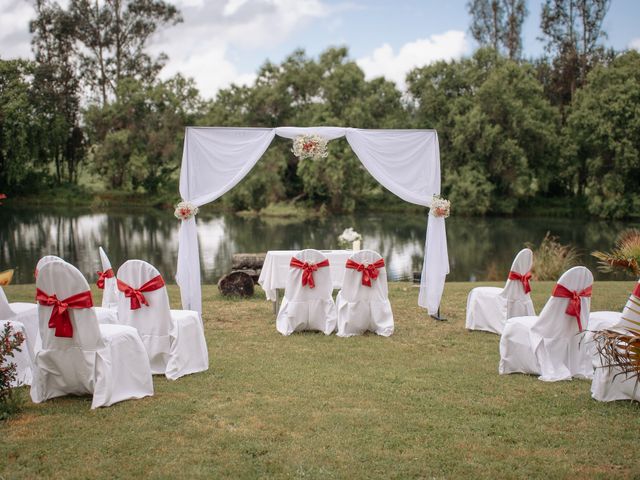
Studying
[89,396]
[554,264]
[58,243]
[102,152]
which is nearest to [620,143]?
[554,264]

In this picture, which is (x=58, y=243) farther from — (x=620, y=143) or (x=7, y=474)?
(x=620, y=143)

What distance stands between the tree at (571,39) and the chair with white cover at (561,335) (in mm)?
37244

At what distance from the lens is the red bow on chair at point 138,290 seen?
6809mm

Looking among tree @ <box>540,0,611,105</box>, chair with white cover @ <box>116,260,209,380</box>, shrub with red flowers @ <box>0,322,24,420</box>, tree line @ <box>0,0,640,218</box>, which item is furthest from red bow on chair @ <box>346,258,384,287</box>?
tree @ <box>540,0,611,105</box>

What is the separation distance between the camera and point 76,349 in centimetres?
566

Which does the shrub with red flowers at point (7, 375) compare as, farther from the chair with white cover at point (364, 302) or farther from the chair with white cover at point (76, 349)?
the chair with white cover at point (364, 302)

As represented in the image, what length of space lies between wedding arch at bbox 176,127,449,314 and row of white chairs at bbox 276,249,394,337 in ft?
4.25

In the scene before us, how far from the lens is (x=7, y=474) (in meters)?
4.22

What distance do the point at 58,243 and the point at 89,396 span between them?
2009cm

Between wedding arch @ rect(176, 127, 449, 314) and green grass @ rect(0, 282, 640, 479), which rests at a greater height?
wedding arch @ rect(176, 127, 449, 314)

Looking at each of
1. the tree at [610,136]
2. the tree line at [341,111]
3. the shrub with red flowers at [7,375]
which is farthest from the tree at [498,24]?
the shrub with red flowers at [7,375]

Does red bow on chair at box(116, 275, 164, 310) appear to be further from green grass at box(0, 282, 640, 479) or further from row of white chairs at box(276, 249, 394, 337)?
row of white chairs at box(276, 249, 394, 337)

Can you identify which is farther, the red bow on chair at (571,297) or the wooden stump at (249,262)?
the wooden stump at (249,262)

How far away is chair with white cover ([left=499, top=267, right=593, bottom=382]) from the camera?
6730mm
